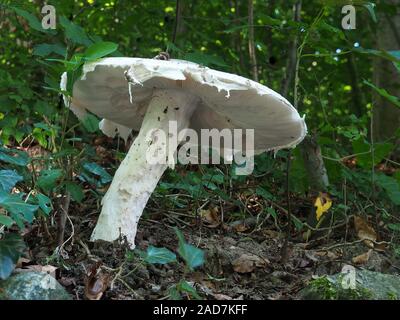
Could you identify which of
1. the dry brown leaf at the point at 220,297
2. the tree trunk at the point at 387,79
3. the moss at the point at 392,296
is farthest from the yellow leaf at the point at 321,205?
the tree trunk at the point at 387,79

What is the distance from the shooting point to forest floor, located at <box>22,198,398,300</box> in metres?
2.16

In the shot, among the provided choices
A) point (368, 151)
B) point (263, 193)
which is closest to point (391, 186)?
point (368, 151)

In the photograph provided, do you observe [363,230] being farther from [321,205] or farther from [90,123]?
[90,123]

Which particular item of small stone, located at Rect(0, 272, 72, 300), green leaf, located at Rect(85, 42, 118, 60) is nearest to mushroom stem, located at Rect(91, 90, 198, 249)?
green leaf, located at Rect(85, 42, 118, 60)

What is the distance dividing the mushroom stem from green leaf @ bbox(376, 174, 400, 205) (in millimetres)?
1387

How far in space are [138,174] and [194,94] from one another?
1.62 feet

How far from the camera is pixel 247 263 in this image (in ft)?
8.79

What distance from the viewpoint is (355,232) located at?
10.8ft

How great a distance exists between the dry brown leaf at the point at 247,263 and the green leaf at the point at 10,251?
3.73 ft

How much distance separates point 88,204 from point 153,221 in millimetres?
437

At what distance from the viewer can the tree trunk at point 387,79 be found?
5.46 m

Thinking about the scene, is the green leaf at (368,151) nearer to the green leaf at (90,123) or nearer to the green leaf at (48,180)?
the green leaf at (90,123)

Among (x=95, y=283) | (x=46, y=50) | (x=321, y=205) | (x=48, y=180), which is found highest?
(x=46, y=50)

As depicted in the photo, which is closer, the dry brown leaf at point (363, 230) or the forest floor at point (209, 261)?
the forest floor at point (209, 261)
